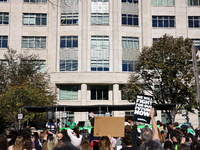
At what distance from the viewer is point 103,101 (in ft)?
113

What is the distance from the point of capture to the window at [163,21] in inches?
1441

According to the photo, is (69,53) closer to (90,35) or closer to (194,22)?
(90,35)

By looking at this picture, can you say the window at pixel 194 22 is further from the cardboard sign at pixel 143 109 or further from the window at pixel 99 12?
the cardboard sign at pixel 143 109

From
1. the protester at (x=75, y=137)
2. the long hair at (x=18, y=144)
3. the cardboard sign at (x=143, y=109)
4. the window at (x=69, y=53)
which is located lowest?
the protester at (x=75, y=137)

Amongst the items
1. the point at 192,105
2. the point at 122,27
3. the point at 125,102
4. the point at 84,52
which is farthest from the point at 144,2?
the point at 192,105

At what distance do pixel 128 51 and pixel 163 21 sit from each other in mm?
7297

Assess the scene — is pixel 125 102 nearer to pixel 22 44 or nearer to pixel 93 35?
pixel 93 35

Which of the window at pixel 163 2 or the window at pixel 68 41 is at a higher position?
the window at pixel 163 2

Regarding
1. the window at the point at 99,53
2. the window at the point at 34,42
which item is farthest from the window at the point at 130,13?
the window at the point at 34,42

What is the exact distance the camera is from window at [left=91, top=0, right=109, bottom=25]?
34.8 meters

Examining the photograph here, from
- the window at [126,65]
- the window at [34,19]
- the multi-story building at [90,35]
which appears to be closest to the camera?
the multi-story building at [90,35]

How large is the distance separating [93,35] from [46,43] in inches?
267

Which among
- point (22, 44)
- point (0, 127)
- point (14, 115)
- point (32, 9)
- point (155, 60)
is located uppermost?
point (32, 9)

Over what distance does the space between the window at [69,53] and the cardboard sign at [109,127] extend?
2608cm
